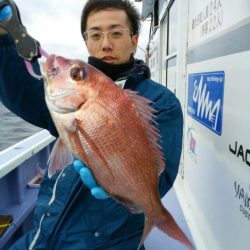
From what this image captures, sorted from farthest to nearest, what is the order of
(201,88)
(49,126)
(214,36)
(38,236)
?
1. (201,88)
2. (214,36)
3. (49,126)
4. (38,236)

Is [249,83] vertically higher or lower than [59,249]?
higher

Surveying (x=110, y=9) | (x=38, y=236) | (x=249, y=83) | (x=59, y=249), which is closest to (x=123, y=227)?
(x=59, y=249)

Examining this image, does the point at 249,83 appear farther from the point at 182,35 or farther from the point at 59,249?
the point at 182,35

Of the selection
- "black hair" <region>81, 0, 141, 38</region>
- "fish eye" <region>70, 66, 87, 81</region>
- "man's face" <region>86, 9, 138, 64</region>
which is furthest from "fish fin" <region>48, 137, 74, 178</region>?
"black hair" <region>81, 0, 141, 38</region>

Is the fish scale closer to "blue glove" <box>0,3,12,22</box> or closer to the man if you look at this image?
the man

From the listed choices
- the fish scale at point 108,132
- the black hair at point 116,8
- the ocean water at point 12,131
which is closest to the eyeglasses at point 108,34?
the black hair at point 116,8

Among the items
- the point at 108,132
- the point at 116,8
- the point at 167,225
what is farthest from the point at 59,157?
the point at 116,8

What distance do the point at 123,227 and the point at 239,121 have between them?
0.78 metres

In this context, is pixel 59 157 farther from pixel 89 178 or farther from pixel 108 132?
pixel 108 132

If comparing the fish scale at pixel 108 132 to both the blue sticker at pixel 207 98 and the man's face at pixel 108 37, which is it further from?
the blue sticker at pixel 207 98

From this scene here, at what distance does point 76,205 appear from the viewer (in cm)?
176

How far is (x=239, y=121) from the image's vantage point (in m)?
1.70

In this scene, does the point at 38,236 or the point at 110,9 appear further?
the point at 110,9

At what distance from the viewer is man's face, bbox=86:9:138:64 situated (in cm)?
193
